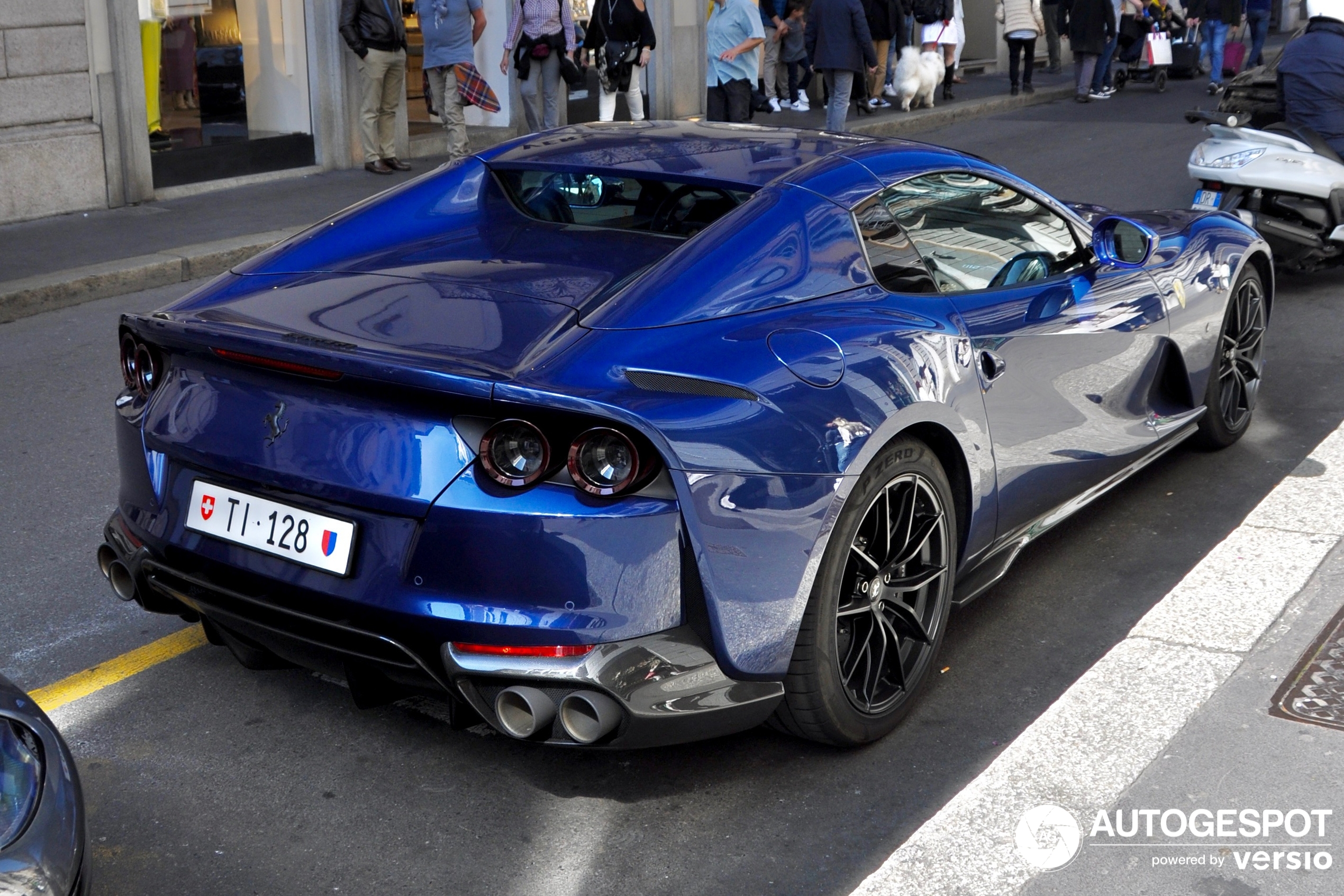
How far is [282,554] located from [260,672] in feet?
3.06

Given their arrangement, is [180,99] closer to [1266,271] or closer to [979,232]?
[1266,271]

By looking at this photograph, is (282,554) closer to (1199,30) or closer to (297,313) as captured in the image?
(297,313)

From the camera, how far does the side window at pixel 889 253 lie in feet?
→ 12.3

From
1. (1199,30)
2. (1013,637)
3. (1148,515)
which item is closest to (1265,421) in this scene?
(1148,515)

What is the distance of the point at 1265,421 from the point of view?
625 centimetres

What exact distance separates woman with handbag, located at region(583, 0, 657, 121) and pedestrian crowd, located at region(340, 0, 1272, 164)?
0.01m

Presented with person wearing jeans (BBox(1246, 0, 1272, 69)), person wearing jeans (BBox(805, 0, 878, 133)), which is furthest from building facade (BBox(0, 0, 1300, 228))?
person wearing jeans (BBox(1246, 0, 1272, 69))

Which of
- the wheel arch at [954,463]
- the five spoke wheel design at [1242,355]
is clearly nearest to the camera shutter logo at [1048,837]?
the wheel arch at [954,463]

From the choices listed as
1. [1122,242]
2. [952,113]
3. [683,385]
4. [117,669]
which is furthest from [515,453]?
[952,113]

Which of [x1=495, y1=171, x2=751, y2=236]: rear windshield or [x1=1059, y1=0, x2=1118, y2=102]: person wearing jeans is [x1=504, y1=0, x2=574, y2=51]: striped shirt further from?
[x1=495, y1=171, x2=751, y2=236]: rear windshield

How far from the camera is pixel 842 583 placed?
3.39 meters

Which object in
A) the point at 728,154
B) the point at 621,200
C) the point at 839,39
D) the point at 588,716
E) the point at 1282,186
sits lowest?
the point at 588,716

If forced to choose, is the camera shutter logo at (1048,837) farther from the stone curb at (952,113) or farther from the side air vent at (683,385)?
the stone curb at (952,113)

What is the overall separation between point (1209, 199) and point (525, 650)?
695 centimetres
